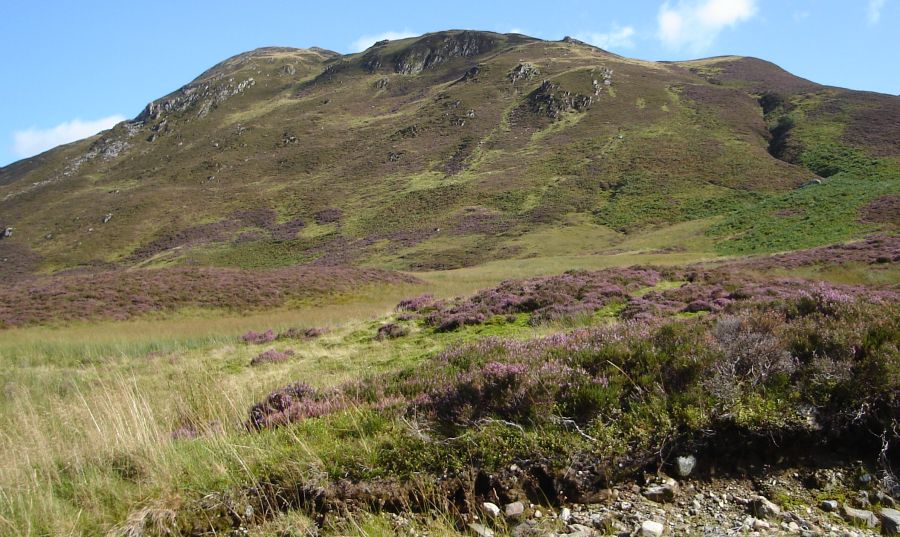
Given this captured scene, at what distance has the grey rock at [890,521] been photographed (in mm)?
3514

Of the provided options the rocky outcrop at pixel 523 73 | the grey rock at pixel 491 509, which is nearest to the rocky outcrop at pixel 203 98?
the rocky outcrop at pixel 523 73

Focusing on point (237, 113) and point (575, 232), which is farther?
point (237, 113)

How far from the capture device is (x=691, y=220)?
6175 centimetres

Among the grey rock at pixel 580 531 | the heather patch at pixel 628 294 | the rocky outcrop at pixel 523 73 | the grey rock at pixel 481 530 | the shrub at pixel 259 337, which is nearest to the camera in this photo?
the grey rock at pixel 580 531

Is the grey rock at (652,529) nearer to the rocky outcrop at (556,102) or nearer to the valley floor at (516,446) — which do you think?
the valley floor at (516,446)

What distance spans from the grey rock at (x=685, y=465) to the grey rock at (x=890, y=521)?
1.23 meters

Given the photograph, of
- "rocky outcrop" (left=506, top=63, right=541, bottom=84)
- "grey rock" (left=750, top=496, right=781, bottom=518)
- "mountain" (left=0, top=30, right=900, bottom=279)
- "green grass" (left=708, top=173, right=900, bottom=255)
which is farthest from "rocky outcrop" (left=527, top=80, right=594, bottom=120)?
"grey rock" (left=750, top=496, right=781, bottom=518)

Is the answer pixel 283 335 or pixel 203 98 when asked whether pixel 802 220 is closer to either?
pixel 283 335

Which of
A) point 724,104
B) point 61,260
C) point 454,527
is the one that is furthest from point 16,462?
point 724,104

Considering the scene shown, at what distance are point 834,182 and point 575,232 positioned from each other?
28020 mm

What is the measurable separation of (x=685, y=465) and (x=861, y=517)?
1.17 metres

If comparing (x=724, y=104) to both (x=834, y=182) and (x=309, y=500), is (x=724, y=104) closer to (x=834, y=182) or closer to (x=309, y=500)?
(x=834, y=182)

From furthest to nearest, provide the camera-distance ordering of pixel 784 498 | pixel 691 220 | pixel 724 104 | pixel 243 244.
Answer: pixel 724 104, pixel 243 244, pixel 691 220, pixel 784 498

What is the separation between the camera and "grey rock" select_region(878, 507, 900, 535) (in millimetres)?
3514
